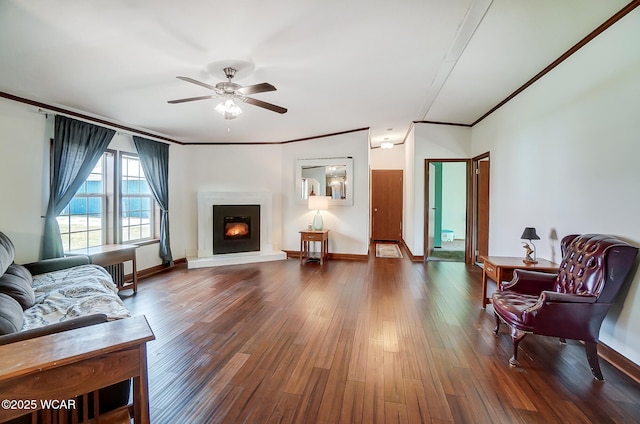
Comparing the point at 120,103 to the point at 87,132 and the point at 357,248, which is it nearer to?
the point at 87,132

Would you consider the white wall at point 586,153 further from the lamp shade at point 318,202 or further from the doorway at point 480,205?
the lamp shade at point 318,202

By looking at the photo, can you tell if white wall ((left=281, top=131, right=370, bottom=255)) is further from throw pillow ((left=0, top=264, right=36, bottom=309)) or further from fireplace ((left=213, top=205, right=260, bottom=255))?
throw pillow ((left=0, top=264, right=36, bottom=309))

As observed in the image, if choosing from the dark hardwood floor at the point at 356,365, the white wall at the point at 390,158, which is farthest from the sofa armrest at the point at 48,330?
the white wall at the point at 390,158

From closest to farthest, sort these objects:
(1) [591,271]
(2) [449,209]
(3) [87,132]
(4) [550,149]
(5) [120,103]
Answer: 1. (1) [591,271]
2. (4) [550,149]
3. (5) [120,103]
4. (3) [87,132]
5. (2) [449,209]

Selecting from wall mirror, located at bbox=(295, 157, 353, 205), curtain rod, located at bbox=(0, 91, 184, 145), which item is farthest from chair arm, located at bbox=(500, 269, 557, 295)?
curtain rod, located at bbox=(0, 91, 184, 145)

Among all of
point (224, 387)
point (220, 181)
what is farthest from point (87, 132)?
point (224, 387)

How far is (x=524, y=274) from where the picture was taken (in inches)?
108

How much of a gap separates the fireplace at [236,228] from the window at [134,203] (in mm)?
1187

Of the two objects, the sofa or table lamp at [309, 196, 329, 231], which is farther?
table lamp at [309, 196, 329, 231]

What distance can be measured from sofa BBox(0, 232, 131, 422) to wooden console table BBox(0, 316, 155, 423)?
0.47 metres

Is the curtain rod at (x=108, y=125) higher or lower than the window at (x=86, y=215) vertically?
higher

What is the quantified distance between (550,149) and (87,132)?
19.3 ft

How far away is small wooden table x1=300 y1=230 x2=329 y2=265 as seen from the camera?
578cm

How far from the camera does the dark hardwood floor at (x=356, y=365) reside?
176 centimetres
